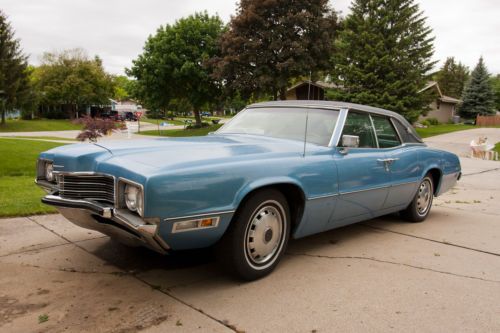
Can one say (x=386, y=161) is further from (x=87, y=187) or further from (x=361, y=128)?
(x=87, y=187)

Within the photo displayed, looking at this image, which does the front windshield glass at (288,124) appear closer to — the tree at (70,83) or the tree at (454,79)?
the tree at (70,83)

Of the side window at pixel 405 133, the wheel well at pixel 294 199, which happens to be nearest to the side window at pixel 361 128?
the side window at pixel 405 133

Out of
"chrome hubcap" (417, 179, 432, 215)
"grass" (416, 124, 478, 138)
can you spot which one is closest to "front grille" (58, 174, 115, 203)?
"chrome hubcap" (417, 179, 432, 215)

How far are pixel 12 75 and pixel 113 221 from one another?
4461cm

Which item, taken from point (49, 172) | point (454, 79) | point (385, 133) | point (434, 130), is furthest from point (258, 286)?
point (454, 79)

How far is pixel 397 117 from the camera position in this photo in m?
5.45

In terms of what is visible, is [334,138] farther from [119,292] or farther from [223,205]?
[119,292]

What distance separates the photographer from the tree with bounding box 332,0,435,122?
27625mm

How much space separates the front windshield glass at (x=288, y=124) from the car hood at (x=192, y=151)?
229 mm

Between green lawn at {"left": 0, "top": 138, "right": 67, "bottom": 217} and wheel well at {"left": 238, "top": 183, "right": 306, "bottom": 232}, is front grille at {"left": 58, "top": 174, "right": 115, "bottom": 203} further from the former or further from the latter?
green lawn at {"left": 0, "top": 138, "right": 67, "bottom": 217}

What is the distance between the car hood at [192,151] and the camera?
3.02 m

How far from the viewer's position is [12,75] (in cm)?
4075

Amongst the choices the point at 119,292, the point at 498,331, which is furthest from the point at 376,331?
the point at 119,292

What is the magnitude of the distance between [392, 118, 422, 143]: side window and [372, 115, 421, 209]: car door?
0.17 feet
